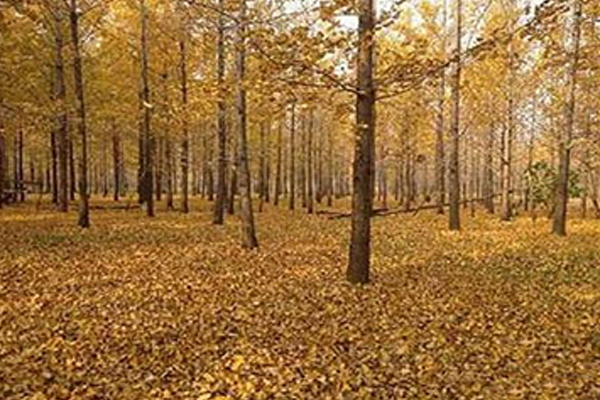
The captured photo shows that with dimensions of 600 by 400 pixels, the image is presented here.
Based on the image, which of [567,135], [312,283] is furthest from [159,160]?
[312,283]

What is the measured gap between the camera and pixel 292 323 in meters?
8.72

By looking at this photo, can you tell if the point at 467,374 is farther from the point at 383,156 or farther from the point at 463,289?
the point at 383,156

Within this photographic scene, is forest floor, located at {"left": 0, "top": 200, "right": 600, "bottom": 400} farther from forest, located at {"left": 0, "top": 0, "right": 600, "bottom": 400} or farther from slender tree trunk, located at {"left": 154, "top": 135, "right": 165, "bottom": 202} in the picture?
slender tree trunk, located at {"left": 154, "top": 135, "right": 165, "bottom": 202}

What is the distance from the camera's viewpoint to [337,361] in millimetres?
7113

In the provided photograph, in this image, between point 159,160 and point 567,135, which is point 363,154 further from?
point 159,160

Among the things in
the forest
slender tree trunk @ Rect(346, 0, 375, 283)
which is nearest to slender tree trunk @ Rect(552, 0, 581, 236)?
the forest

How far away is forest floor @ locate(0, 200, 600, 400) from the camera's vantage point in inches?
253

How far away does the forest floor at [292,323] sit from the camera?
643 cm

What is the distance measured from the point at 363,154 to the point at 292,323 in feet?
12.2

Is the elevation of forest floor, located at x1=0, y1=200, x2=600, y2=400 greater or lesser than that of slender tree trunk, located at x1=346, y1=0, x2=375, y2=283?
lesser

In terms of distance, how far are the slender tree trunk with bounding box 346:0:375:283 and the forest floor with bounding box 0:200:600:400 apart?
521mm

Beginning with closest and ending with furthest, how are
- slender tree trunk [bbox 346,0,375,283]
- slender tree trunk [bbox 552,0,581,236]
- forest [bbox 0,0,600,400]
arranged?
forest [bbox 0,0,600,400]
slender tree trunk [bbox 346,0,375,283]
slender tree trunk [bbox 552,0,581,236]

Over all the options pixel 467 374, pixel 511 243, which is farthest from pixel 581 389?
pixel 511 243

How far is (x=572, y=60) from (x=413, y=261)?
9029mm
